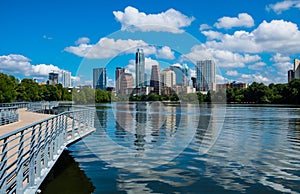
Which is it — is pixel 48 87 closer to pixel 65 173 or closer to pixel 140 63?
pixel 140 63

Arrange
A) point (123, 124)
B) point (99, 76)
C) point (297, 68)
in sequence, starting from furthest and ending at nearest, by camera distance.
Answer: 1. point (297, 68)
2. point (123, 124)
3. point (99, 76)

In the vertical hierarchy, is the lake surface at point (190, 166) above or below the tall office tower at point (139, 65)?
below

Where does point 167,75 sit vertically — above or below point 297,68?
below

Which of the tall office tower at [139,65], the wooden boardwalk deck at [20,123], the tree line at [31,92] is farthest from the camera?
the tree line at [31,92]

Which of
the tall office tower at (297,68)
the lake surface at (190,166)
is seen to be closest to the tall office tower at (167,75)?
the lake surface at (190,166)

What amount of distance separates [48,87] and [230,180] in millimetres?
107326

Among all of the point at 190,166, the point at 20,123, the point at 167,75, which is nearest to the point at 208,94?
the point at 167,75

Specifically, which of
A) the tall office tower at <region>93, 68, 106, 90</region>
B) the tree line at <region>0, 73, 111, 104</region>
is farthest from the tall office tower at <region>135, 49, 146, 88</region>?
the tree line at <region>0, 73, 111, 104</region>

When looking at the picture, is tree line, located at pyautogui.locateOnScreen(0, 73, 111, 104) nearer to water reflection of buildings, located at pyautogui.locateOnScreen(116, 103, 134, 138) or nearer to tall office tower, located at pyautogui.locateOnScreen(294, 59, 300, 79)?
water reflection of buildings, located at pyautogui.locateOnScreen(116, 103, 134, 138)

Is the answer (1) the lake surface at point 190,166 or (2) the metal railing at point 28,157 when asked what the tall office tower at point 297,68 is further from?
(2) the metal railing at point 28,157

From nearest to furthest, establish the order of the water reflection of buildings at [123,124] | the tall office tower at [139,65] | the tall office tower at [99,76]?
the tall office tower at [139,65] < the tall office tower at [99,76] < the water reflection of buildings at [123,124]

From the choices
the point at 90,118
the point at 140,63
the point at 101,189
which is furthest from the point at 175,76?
the point at 101,189

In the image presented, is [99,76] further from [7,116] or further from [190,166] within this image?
[190,166]

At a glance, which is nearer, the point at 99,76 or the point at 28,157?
the point at 28,157
